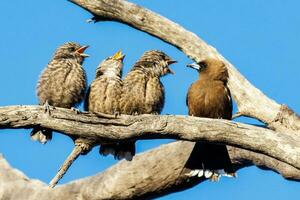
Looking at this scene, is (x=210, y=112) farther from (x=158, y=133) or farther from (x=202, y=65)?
(x=158, y=133)

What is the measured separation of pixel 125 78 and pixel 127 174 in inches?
76.5

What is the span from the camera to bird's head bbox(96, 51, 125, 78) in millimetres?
10773

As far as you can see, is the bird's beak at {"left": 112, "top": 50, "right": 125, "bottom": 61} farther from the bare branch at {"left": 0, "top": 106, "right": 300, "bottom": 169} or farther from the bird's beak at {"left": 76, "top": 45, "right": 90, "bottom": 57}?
the bare branch at {"left": 0, "top": 106, "right": 300, "bottom": 169}

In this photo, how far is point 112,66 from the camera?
35.6ft

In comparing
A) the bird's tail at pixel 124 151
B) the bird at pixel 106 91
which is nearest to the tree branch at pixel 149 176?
the bird's tail at pixel 124 151

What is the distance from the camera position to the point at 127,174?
12.3 metres

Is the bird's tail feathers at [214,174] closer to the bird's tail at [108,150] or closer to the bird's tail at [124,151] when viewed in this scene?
the bird's tail at [124,151]

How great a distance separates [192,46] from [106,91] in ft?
5.40

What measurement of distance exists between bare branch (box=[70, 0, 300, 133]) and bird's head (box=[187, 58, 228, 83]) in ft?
1.36

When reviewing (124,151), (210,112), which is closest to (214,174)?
(210,112)

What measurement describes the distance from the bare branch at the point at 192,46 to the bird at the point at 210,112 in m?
0.55

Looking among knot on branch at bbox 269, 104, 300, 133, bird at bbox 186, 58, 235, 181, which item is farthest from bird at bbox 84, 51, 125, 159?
knot on branch at bbox 269, 104, 300, 133

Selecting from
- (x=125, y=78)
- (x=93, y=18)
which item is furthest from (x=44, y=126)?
(x=93, y=18)

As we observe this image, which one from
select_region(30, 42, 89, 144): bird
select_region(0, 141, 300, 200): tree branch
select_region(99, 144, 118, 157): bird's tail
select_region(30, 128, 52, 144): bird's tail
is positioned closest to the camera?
select_region(30, 128, 52, 144): bird's tail
